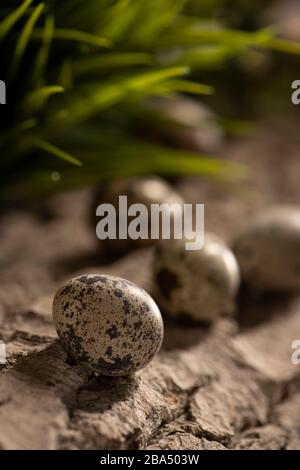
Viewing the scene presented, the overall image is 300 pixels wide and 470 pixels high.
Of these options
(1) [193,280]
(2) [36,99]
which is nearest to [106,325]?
(1) [193,280]

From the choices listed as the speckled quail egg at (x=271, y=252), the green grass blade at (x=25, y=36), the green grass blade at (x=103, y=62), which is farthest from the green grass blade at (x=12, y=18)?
the speckled quail egg at (x=271, y=252)

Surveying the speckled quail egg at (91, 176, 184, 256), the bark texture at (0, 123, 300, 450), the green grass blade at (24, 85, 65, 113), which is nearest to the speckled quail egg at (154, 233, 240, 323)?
the bark texture at (0, 123, 300, 450)

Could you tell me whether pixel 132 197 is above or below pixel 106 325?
above

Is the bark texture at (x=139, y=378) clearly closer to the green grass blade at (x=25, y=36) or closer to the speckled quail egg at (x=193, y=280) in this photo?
the speckled quail egg at (x=193, y=280)

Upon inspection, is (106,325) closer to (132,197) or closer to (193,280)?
(193,280)

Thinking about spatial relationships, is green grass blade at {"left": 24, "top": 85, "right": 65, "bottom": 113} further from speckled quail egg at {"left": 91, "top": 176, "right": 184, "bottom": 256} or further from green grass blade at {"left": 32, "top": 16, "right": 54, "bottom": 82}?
speckled quail egg at {"left": 91, "top": 176, "right": 184, "bottom": 256}
